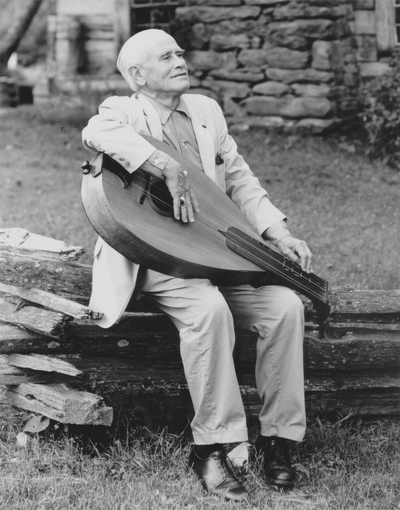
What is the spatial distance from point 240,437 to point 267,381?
26 cm

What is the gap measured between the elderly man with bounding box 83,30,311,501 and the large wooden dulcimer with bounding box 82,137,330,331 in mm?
57

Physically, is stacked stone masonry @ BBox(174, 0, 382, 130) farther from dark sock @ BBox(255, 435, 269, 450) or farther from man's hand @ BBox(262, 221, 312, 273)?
dark sock @ BBox(255, 435, 269, 450)

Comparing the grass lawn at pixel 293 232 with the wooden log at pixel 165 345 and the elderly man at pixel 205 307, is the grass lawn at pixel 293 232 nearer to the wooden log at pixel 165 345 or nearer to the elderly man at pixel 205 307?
the elderly man at pixel 205 307

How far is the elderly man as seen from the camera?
309cm

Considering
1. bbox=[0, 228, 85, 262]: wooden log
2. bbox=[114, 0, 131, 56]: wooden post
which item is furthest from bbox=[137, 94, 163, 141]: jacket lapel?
bbox=[114, 0, 131, 56]: wooden post

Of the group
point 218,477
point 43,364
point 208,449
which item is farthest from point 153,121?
point 218,477

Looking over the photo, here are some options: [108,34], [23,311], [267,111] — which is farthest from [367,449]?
[108,34]

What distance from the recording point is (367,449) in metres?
3.48

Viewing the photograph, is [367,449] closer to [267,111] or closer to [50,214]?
[50,214]

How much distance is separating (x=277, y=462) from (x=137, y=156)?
129 centimetres

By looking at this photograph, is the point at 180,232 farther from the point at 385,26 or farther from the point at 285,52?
the point at 385,26

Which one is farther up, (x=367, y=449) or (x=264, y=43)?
(x=264, y=43)

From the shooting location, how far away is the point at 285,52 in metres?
9.14

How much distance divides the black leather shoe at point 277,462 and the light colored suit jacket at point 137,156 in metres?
0.78
